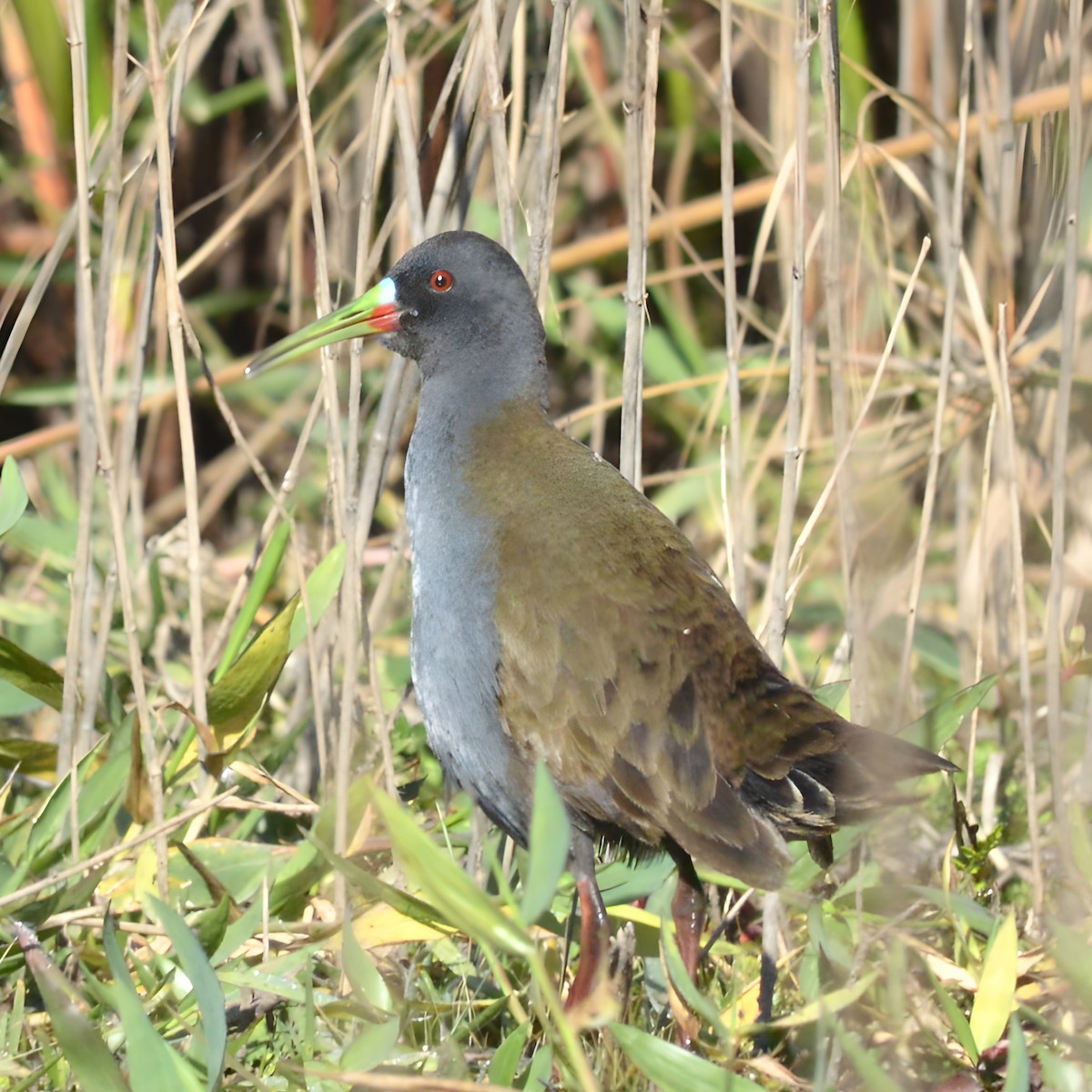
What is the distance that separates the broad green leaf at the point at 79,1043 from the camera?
1.55 meters

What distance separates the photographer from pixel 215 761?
226 centimetres

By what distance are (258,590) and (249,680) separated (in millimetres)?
145

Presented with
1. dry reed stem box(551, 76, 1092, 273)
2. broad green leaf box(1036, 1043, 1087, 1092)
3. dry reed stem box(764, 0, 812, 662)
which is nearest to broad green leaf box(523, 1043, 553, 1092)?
broad green leaf box(1036, 1043, 1087, 1092)

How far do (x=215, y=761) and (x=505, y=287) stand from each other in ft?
2.71

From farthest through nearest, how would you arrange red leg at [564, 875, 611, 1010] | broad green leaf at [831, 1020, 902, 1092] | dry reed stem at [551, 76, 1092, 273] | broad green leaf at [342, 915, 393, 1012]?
dry reed stem at [551, 76, 1092, 273] → red leg at [564, 875, 611, 1010] → broad green leaf at [342, 915, 393, 1012] → broad green leaf at [831, 1020, 902, 1092]

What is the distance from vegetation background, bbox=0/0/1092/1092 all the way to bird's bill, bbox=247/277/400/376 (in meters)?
0.04

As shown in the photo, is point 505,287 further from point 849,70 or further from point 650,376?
point 650,376

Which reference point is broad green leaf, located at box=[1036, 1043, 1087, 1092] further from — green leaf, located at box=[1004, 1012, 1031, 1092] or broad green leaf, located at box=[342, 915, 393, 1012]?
broad green leaf, located at box=[342, 915, 393, 1012]

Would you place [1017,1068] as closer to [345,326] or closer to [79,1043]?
[79,1043]

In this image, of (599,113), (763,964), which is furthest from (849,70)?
(763,964)

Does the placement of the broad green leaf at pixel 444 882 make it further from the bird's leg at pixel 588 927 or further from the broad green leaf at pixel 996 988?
the broad green leaf at pixel 996 988

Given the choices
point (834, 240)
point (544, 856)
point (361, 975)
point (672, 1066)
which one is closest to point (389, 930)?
point (361, 975)

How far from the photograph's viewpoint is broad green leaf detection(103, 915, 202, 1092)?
5.04ft

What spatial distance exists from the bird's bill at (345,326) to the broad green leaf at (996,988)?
116 centimetres
